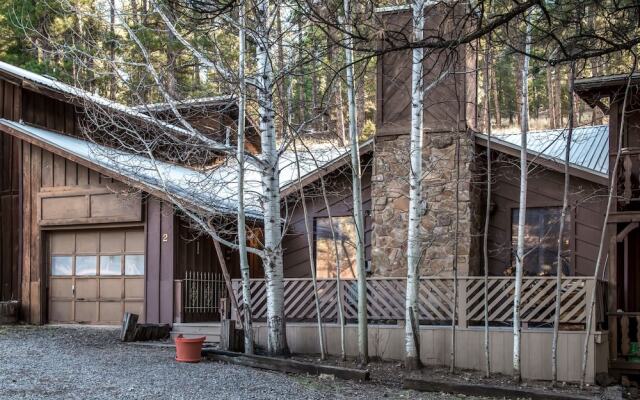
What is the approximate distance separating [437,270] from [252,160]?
4.32 metres

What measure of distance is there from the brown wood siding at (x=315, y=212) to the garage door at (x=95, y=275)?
341 cm

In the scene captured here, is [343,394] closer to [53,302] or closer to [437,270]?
[437,270]

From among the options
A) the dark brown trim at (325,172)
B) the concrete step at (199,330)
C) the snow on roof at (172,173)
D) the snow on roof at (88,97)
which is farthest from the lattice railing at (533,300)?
the snow on roof at (88,97)

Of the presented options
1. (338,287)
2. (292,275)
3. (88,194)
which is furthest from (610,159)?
(88,194)

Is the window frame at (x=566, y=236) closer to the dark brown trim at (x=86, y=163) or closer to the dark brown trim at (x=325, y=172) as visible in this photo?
the dark brown trim at (x=325, y=172)

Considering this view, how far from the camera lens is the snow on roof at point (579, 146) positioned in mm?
13962

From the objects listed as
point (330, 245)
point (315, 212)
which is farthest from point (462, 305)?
point (315, 212)

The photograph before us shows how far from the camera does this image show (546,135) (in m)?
16.5

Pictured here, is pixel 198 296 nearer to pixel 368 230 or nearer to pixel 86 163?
pixel 86 163

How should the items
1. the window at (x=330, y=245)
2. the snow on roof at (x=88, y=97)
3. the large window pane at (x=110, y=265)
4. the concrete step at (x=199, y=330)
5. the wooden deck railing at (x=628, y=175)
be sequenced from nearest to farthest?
the wooden deck railing at (x=628, y=175) → the snow on roof at (x=88, y=97) → the concrete step at (x=199, y=330) → the large window pane at (x=110, y=265) → the window at (x=330, y=245)

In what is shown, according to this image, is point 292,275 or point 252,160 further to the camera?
point 292,275

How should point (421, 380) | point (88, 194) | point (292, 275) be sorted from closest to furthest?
point (421, 380)
point (88, 194)
point (292, 275)

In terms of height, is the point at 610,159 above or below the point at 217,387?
above

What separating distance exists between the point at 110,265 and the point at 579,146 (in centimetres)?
1068
